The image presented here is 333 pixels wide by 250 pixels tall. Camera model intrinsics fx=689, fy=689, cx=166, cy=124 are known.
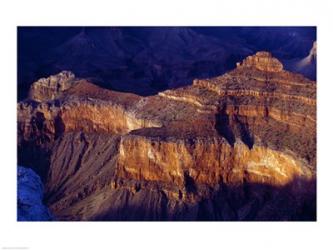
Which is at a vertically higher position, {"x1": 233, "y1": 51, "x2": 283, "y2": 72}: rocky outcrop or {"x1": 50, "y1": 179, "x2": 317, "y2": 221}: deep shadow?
{"x1": 233, "y1": 51, "x2": 283, "y2": 72}: rocky outcrop

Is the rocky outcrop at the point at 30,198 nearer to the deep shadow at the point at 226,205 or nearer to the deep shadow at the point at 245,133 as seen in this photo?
the deep shadow at the point at 226,205

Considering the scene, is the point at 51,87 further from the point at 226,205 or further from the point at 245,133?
the point at 226,205

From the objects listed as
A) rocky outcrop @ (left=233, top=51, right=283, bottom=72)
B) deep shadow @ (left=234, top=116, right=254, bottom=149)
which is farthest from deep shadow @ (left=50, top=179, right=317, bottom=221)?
rocky outcrop @ (left=233, top=51, right=283, bottom=72)

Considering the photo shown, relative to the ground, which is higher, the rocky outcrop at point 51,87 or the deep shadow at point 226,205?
the rocky outcrop at point 51,87

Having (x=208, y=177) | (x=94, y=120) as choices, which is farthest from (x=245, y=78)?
(x=94, y=120)

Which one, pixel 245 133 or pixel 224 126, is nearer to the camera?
pixel 245 133

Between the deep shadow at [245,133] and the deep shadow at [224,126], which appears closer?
the deep shadow at [245,133]

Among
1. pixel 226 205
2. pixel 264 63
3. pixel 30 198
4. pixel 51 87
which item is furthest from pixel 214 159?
pixel 51 87

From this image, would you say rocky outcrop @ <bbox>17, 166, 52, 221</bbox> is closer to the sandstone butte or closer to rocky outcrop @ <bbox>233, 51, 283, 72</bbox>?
the sandstone butte

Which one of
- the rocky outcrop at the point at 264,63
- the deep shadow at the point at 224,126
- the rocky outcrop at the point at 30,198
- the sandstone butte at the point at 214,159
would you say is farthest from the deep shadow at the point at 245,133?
the rocky outcrop at the point at 30,198
